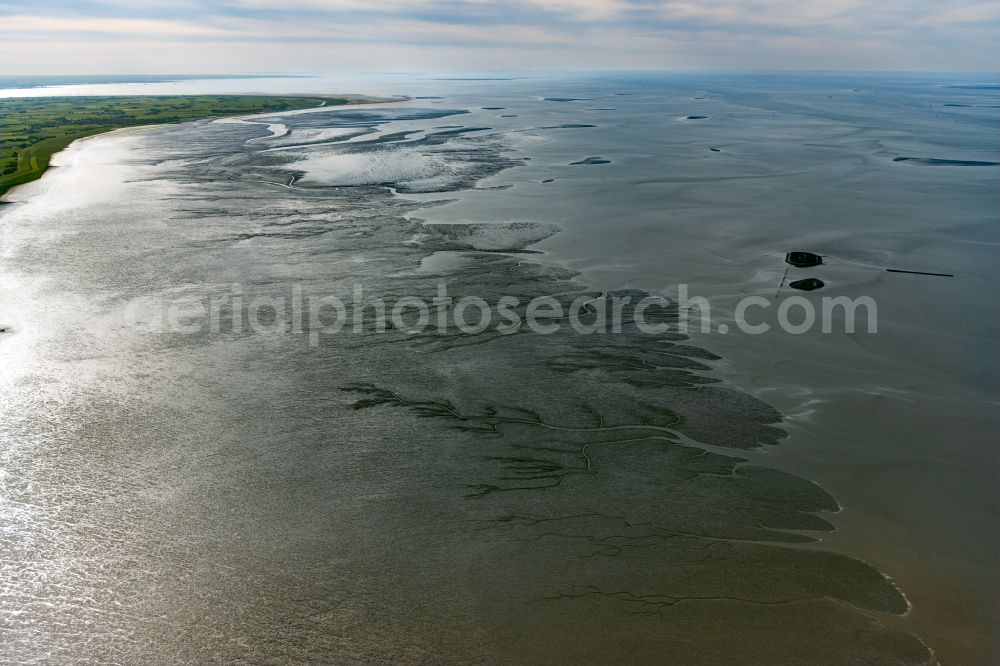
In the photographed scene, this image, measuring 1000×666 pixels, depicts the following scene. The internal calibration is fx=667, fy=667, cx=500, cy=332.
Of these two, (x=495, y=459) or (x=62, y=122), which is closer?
(x=495, y=459)

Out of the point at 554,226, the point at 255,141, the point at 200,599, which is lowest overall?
the point at 200,599

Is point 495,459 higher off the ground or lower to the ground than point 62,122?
lower

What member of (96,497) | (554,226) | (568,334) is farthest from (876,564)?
(554,226)

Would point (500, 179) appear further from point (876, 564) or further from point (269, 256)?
point (876, 564)

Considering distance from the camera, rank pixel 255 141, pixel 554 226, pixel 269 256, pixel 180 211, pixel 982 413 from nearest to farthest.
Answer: pixel 982 413 → pixel 269 256 → pixel 554 226 → pixel 180 211 → pixel 255 141

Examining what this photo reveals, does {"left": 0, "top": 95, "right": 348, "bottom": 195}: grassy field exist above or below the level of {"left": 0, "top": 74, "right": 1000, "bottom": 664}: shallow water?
above

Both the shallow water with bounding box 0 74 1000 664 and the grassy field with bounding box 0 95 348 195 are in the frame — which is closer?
the shallow water with bounding box 0 74 1000 664

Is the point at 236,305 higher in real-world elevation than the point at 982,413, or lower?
higher

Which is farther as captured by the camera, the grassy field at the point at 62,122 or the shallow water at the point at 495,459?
the grassy field at the point at 62,122
